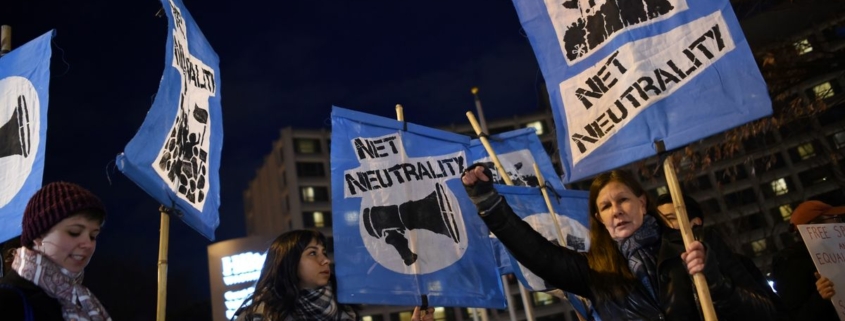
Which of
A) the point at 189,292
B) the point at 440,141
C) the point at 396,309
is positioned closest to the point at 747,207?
the point at 396,309

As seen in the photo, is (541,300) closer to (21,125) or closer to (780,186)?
A: (780,186)

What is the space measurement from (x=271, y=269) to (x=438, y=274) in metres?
1.59

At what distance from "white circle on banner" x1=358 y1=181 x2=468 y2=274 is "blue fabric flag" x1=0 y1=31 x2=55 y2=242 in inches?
86.8

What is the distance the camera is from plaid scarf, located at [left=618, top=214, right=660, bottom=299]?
3.29 metres

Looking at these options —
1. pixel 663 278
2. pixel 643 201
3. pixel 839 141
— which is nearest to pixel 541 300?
pixel 839 141

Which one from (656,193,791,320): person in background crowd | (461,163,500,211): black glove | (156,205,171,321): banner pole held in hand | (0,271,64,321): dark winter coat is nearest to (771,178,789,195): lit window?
(656,193,791,320): person in background crowd

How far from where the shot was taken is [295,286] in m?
3.99

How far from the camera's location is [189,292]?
47875 mm

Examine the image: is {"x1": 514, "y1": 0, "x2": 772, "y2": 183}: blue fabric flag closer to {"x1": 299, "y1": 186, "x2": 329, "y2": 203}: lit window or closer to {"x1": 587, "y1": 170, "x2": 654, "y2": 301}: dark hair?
{"x1": 587, "y1": 170, "x2": 654, "y2": 301}: dark hair

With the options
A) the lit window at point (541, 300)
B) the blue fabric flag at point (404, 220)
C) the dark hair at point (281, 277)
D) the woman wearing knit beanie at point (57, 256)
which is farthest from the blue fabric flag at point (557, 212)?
the lit window at point (541, 300)

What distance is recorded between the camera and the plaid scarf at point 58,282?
2.64 metres

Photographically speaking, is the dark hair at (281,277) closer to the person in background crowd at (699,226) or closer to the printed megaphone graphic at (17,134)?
the printed megaphone graphic at (17,134)

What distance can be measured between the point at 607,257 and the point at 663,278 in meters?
0.32

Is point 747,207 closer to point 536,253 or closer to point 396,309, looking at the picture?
point 396,309
